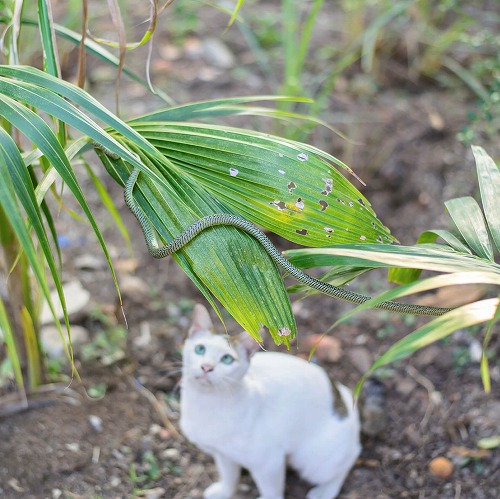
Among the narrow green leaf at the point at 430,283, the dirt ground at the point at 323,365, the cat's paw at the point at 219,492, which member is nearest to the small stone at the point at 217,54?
the dirt ground at the point at 323,365

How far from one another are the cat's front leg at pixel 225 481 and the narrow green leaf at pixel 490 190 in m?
0.93

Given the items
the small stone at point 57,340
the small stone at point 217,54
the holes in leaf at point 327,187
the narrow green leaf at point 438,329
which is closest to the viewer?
the narrow green leaf at point 438,329

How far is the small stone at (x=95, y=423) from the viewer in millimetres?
2090

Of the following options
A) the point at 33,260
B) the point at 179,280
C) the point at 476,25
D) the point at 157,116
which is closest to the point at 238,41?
the point at 476,25

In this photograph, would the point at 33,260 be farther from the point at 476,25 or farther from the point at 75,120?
the point at 476,25

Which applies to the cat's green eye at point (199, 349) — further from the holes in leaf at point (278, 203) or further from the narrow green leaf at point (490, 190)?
the narrow green leaf at point (490, 190)

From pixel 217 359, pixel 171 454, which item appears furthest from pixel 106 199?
pixel 171 454

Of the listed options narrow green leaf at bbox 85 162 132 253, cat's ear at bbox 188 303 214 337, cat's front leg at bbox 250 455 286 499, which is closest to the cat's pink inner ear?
cat's ear at bbox 188 303 214 337

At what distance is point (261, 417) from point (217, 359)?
0.20m

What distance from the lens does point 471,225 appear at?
4.74 ft

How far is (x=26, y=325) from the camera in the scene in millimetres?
1933

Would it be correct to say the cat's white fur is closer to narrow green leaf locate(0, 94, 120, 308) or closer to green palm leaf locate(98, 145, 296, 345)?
green palm leaf locate(98, 145, 296, 345)

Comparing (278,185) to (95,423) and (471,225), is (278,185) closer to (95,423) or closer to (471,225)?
(471,225)

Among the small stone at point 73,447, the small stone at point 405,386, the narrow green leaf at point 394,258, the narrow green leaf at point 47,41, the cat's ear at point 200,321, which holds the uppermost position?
the narrow green leaf at point 47,41
